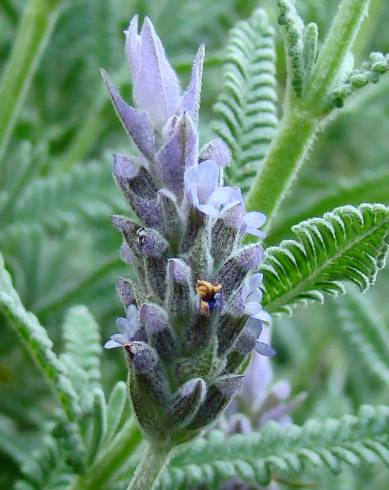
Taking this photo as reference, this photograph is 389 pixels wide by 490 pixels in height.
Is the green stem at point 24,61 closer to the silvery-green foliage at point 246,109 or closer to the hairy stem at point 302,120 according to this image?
the silvery-green foliage at point 246,109

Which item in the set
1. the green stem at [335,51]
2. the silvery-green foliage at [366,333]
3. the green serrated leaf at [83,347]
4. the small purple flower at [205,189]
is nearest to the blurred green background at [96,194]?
the silvery-green foliage at [366,333]

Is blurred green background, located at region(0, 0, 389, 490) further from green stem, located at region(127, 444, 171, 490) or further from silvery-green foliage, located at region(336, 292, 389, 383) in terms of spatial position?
green stem, located at region(127, 444, 171, 490)

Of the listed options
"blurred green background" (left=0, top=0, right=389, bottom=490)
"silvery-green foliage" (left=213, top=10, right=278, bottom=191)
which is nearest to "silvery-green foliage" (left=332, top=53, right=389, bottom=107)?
"silvery-green foliage" (left=213, top=10, right=278, bottom=191)

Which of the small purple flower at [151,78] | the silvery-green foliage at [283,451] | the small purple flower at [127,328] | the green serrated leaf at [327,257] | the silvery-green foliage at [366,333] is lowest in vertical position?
the silvery-green foliage at [366,333]

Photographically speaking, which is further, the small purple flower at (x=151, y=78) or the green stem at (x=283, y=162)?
the green stem at (x=283, y=162)

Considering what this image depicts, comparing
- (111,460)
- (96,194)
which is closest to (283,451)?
(111,460)

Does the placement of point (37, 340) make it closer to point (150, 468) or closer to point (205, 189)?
point (150, 468)
